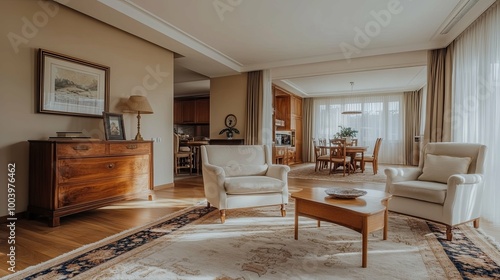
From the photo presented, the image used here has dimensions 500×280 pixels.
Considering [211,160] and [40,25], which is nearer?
→ [40,25]

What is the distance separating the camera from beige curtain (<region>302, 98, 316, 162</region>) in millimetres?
10234

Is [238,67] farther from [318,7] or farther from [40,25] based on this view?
[40,25]

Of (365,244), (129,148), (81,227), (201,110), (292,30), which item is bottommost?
(81,227)

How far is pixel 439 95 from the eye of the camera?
441 centimetres

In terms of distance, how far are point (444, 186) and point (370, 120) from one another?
23.9 ft

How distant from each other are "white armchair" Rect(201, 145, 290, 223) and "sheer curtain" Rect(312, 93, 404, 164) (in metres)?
6.87

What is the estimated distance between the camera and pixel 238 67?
6.14 m

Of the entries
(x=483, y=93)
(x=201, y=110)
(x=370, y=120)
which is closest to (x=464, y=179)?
(x=483, y=93)

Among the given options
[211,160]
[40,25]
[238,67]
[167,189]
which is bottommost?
[167,189]

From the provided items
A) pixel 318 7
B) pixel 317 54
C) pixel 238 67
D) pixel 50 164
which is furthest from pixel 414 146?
pixel 50 164

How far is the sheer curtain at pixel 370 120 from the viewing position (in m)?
9.08

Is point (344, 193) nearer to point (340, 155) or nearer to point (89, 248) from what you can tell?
point (89, 248)

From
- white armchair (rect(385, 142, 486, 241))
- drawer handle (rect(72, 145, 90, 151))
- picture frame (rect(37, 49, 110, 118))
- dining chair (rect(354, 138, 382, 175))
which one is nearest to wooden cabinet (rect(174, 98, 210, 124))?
dining chair (rect(354, 138, 382, 175))

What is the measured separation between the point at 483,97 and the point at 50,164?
5031mm
